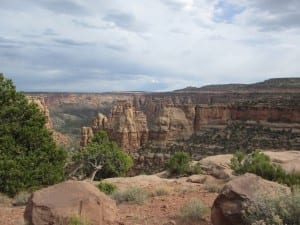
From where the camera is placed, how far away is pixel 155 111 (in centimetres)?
13950

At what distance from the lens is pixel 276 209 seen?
6.78 meters

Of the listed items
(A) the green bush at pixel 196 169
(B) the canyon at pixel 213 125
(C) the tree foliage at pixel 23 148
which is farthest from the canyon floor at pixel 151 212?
(B) the canyon at pixel 213 125

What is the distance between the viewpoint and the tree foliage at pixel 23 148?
18859 millimetres

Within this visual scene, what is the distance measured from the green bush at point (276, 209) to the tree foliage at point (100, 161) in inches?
927

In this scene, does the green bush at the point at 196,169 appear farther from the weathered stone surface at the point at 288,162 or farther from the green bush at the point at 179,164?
the weathered stone surface at the point at 288,162

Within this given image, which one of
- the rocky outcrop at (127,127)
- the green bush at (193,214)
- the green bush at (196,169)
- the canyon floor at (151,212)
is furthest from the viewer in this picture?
the rocky outcrop at (127,127)

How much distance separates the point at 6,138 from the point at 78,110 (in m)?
151

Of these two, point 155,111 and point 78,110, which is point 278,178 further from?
point 78,110

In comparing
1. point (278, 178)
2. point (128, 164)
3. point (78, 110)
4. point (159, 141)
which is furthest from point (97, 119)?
point (78, 110)

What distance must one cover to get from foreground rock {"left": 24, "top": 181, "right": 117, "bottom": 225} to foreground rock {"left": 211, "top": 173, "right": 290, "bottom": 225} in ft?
6.83

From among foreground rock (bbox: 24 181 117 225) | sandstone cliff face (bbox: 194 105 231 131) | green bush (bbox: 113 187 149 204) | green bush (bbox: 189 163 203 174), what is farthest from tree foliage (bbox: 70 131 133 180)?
sandstone cliff face (bbox: 194 105 231 131)

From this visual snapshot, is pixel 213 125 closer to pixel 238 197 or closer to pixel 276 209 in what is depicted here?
pixel 238 197

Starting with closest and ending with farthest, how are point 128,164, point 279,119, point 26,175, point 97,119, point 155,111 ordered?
point 26,175 → point 128,164 → point 279,119 → point 97,119 → point 155,111

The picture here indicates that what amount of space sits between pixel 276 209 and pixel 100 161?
2459 cm
